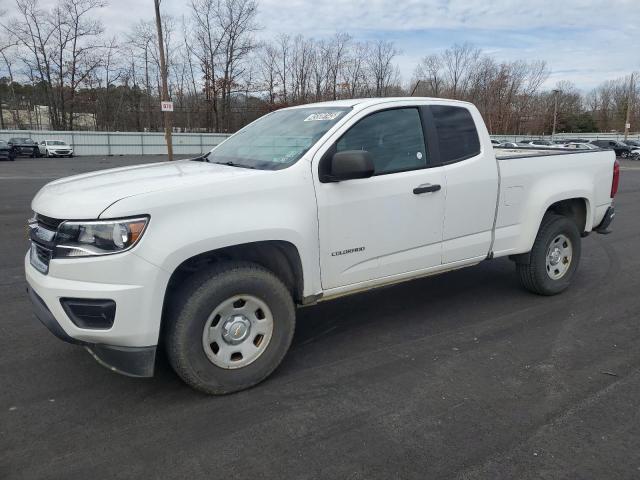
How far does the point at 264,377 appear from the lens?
348 centimetres

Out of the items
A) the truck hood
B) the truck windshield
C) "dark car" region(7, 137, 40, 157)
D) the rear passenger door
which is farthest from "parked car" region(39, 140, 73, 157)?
the rear passenger door

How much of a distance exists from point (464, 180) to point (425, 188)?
49 cm

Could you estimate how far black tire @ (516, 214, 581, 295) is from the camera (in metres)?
5.16

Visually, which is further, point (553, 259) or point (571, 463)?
point (553, 259)

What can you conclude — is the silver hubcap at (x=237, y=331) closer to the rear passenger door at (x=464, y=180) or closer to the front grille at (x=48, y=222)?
the front grille at (x=48, y=222)

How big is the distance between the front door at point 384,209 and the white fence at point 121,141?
3848 centimetres

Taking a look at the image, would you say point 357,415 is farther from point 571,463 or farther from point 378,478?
point 571,463

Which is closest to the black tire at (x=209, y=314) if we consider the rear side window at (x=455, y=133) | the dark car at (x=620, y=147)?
the rear side window at (x=455, y=133)

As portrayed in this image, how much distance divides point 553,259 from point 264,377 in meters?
3.42

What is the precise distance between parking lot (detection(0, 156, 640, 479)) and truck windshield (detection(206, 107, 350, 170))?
1502 millimetres

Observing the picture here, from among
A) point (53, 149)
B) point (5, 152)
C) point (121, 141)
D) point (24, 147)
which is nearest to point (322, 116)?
point (5, 152)

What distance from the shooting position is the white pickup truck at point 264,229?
9.56 ft

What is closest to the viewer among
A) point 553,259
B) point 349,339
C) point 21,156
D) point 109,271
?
point 109,271

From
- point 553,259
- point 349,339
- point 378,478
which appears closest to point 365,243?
point 349,339
